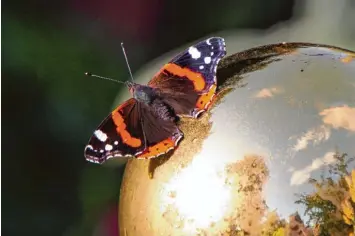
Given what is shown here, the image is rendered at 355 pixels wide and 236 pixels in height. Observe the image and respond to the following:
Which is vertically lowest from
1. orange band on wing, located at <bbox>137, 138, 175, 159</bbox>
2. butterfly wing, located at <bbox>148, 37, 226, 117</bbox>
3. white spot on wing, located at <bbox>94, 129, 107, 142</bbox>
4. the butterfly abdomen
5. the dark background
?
the dark background

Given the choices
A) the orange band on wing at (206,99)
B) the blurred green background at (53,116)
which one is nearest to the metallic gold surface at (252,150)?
the orange band on wing at (206,99)

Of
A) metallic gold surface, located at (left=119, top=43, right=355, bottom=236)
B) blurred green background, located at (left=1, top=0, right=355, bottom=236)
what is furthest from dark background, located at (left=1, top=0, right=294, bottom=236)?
metallic gold surface, located at (left=119, top=43, right=355, bottom=236)

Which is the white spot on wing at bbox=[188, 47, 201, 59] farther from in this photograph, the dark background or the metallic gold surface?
the dark background

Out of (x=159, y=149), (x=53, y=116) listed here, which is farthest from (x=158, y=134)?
(x=53, y=116)

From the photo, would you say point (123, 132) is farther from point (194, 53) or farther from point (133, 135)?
point (194, 53)

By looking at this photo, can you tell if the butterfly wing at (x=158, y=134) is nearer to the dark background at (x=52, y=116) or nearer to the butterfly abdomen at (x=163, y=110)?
the butterfly abdomen at (x=163, y=110)

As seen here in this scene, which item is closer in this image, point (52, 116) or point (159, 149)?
point (159, 149)
